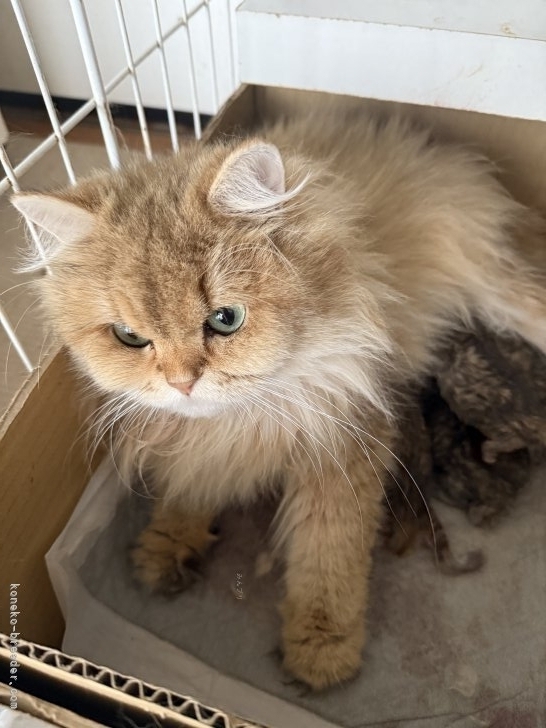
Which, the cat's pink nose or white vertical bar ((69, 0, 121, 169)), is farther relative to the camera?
white vertical bar ((69, 0, 121, 169))

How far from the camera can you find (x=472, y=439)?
136cm

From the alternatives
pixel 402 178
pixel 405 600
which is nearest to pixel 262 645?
pixel 405 600

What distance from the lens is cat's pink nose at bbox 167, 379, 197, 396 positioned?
35.4 inches

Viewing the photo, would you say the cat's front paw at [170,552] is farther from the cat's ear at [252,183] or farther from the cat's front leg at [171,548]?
the cat's ear at [252,183]

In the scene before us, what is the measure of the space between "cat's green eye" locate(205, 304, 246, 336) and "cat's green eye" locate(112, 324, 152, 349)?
0.11 metres

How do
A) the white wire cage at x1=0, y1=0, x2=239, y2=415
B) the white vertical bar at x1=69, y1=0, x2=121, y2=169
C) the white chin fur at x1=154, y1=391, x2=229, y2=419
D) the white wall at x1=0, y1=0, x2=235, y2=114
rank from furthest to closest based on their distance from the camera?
the white wall at x1=0, y1=0, x2=235, y2=114 → the white wire cage at x1=0, y1=0, x2=239, y2=415 → the white vertical bar at x1=69, y1=0, x2=121, y2=169 → the white chin fur at x1=154, y1=391, x2=229, y2=419

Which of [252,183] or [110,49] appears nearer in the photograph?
[252,183]

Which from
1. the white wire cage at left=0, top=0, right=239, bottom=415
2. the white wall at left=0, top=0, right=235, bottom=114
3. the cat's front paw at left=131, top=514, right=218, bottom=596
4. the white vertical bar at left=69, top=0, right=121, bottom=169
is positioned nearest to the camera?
the white vertical bar at left=69, top=0, right=121, bottom=169

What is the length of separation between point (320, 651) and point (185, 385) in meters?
0.60

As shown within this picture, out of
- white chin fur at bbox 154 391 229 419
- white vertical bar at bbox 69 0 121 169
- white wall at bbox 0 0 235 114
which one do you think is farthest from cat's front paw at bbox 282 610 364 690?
white wall at bbox 0 0 235 114

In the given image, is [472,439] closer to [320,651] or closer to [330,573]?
[330,573]

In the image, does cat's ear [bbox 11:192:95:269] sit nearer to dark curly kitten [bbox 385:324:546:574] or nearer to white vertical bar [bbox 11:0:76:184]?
white vertical bar [bbox 11:0:76:184]

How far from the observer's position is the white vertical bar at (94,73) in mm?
1051

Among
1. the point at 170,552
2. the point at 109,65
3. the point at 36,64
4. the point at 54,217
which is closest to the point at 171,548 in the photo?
the point at 170,552
